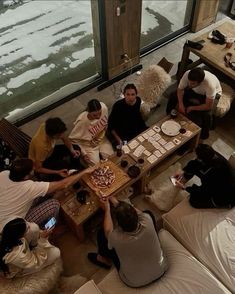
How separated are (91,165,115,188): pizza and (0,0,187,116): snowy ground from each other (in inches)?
75.3

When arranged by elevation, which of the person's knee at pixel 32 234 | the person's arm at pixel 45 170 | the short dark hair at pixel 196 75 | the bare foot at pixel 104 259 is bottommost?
the bare foot at pixel 104 259

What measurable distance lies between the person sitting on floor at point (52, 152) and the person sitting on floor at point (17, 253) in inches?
36.1

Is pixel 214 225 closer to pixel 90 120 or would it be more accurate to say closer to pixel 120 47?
pixel 90 120

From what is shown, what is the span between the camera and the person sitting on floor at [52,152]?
11.1ft

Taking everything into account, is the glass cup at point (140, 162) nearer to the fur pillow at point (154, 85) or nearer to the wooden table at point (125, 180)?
the wooden table at point (125, 180)

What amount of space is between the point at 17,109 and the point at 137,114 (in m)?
1.78

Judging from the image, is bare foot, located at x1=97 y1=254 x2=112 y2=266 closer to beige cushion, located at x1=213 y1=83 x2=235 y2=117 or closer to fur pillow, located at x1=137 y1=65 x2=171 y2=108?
fur pillow, located at x1=137 y1=65 x2=171 y2=108

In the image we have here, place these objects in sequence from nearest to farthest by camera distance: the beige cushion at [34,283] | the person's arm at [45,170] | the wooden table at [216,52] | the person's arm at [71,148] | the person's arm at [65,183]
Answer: the beige cushion at [34,283] < the person's arm at [65,183] < the person's arm at [45,170] < the person's arm at [71,148] < the wooden table at [216,52]

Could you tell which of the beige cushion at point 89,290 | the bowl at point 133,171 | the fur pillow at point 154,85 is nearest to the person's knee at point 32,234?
the beige cushion at point 89,290

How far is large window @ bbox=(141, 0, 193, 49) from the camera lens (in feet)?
18.8

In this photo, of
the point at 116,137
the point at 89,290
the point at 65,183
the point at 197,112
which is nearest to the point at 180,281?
the point at 89,290

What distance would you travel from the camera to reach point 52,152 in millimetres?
3771

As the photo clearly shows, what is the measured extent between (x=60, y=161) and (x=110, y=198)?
2.59ft

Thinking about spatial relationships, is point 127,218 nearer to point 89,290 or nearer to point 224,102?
point 89,290
